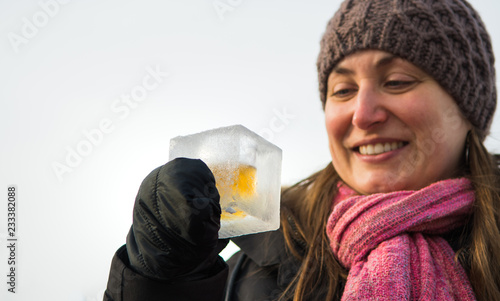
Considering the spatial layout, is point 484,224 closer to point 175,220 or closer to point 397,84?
point 397,84

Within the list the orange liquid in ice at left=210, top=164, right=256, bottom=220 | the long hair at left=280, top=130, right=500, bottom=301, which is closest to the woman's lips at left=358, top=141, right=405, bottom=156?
the long hair at left=280, top=130, right=500, bottom=301

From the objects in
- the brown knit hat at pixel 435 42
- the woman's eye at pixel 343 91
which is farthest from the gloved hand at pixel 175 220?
the brown knit hat at pixel 435 42

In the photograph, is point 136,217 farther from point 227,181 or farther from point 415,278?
point 415,278

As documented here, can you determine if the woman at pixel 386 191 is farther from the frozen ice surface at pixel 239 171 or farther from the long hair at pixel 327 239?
the frozen ice surface at pixel 239 171

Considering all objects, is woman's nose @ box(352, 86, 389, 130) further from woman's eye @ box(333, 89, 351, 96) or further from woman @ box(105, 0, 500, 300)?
woman's eye @ box(333, 89, 351, 96)

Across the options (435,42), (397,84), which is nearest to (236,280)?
(397,84)

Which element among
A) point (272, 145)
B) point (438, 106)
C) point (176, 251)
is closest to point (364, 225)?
point (272, 145)
